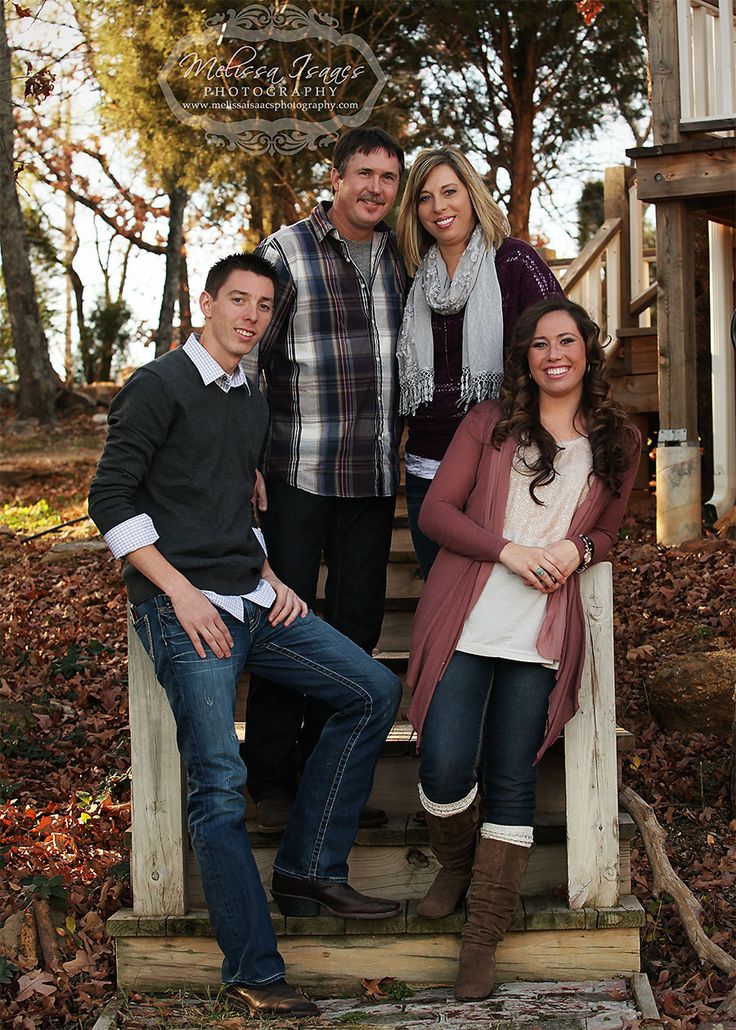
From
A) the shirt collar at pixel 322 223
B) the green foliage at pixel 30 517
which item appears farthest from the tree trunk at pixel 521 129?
the shirt collar at pixel 322 223

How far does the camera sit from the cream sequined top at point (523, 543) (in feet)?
10.7

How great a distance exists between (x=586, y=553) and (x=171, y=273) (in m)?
16.0

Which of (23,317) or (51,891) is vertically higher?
(23,317)

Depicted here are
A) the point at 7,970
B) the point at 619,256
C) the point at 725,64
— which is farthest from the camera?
the point at 619,256

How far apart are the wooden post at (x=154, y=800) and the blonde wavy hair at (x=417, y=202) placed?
57.7 inches

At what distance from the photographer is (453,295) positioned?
3551mm

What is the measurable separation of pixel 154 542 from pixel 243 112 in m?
9.32

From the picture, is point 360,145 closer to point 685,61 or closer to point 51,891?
point 51,891

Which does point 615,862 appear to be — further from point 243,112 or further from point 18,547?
point 243,112

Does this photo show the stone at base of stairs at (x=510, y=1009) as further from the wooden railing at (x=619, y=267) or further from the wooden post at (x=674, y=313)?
the wooden railing at (x=619, y=267)

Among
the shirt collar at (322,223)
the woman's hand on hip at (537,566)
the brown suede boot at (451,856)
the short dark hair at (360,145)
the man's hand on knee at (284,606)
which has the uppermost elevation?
the short dark hair at (360,145)

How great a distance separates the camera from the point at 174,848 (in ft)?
11.1

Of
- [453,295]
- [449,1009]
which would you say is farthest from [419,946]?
[453,295]

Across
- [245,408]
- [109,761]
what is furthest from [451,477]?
[109,761]
